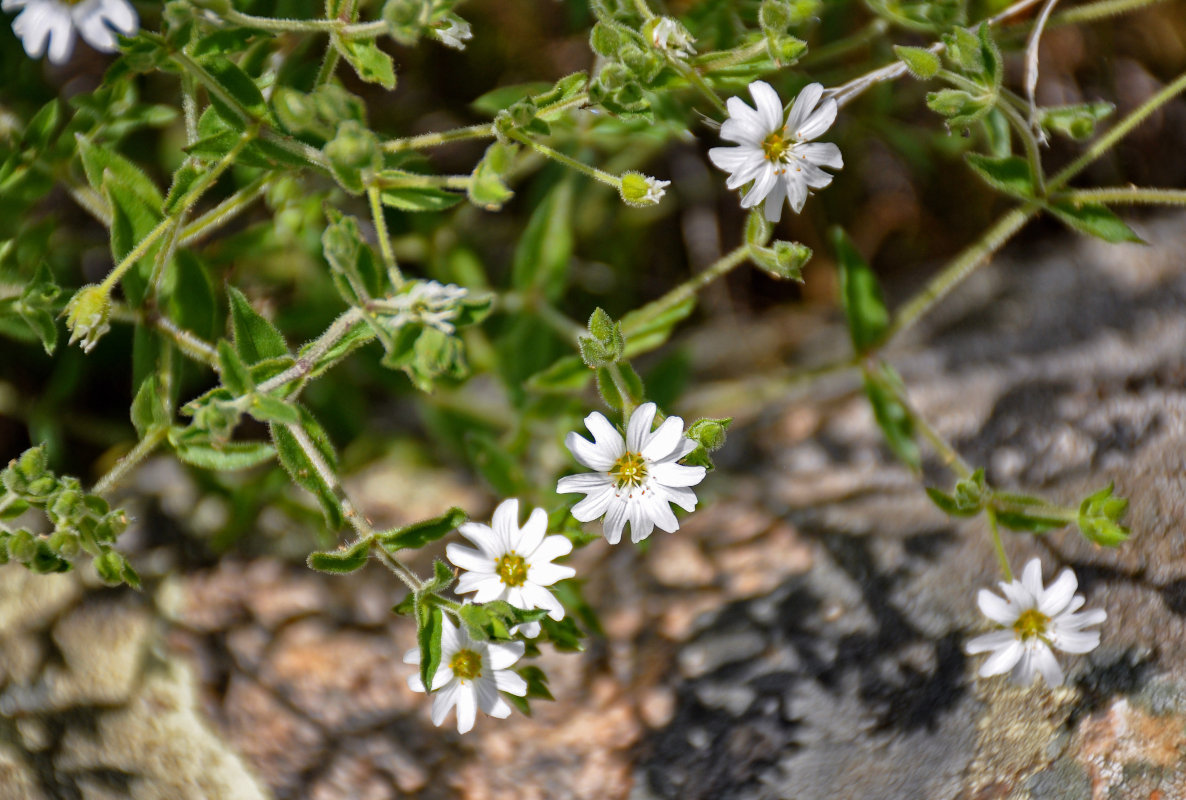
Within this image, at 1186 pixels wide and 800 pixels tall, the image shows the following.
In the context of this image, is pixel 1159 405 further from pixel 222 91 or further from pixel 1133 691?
pixel 222 91

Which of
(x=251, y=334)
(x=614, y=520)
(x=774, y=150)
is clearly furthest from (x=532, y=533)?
(x=774, y=150)

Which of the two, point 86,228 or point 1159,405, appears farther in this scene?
point 86,228

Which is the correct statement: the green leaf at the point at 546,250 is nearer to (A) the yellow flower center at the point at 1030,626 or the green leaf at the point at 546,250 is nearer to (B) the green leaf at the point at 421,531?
(B) the green leaf at the point at 421,531

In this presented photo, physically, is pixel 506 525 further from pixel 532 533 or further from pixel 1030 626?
pixel 1030 626

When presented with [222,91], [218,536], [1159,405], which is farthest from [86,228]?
[1159,405]

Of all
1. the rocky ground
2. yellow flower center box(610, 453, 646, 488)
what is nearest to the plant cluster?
yellow flower center box(610, 453, 646, 488)

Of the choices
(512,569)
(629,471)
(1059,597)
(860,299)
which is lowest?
(1059,597)

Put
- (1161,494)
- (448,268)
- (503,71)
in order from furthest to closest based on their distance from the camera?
(503,71) → (448,268) → (1161,494)

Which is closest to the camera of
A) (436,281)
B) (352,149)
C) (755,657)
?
(352,149)

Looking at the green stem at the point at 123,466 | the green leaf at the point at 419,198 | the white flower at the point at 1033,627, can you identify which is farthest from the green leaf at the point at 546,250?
the white flower at the point at 1033,627
